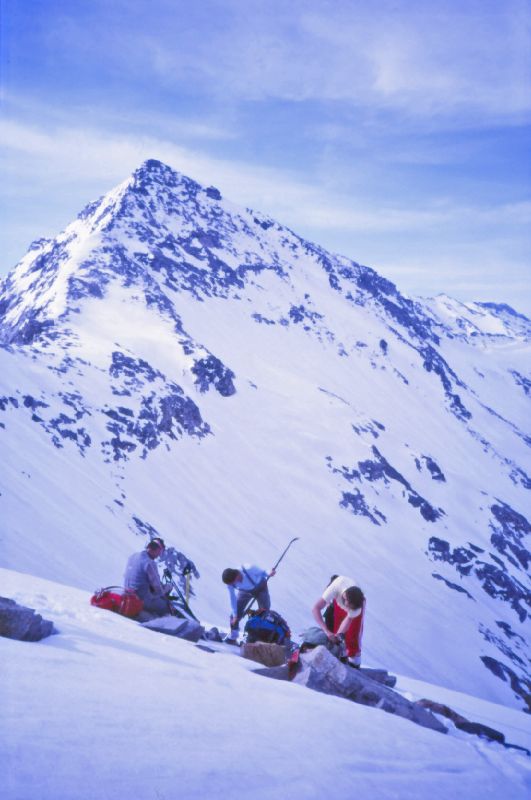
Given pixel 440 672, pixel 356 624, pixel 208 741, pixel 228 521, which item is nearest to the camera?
pixel 208 741

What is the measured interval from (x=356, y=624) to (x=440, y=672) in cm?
3491

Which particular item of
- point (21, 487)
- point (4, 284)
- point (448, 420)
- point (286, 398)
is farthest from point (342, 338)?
point (21, 487)

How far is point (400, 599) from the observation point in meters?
43.2

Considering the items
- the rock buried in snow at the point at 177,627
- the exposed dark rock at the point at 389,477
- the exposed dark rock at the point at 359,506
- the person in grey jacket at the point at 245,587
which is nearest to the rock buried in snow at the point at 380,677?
the person in grey jacket at the point at 245,587

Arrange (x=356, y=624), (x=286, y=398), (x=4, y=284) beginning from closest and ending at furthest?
(x=356, y=624)
(x=286, y=398)
(x=4, y=284)

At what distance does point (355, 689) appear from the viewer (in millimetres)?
Answer: 6035

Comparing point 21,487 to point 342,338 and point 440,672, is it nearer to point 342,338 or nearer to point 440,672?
point 440,672

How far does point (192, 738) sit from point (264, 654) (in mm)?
4261

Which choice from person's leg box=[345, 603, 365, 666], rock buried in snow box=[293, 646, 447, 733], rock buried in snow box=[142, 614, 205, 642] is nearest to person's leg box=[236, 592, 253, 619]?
rock buried in snow box=[142, 614, 205, 642]

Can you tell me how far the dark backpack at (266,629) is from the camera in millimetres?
8258

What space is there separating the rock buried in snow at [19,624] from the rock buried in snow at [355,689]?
3.03 m

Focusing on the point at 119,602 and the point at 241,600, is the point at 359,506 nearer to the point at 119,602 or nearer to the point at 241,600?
the point at 241,600

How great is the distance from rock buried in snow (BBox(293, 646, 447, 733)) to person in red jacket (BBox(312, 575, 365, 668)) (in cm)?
81

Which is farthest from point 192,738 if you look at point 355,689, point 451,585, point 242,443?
point 451,585
